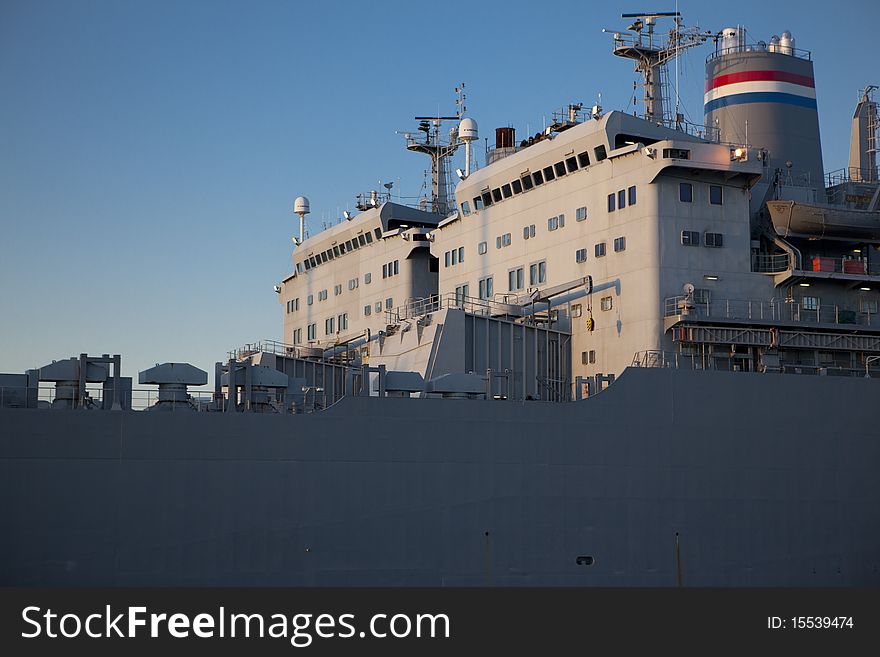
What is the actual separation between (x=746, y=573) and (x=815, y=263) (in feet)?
26.0

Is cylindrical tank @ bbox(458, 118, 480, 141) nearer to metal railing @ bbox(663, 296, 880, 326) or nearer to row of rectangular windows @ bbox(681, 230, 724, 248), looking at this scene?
row of rectangular windows @ bbox(681, 230, 724, 248)

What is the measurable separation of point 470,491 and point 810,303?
10663 mm

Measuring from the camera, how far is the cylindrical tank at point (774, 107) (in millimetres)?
33312

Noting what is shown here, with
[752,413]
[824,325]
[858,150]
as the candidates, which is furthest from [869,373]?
[858,150]

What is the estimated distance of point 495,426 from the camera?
917 inches

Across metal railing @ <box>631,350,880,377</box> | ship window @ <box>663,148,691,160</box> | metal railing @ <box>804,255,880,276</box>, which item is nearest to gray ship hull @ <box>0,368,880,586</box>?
metal railing @ <box>631,350,880,377</box>

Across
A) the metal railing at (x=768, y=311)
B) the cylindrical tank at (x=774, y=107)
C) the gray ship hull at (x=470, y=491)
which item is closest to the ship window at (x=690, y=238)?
the metal railing at (x=768, y=311)

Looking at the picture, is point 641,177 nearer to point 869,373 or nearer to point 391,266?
point 869,373

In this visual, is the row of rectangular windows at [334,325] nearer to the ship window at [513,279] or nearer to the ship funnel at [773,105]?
the ship window at [513,279]

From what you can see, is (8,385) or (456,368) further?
(456,368)

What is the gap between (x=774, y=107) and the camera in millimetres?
33469

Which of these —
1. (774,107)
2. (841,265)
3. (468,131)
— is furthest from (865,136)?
(468,131)

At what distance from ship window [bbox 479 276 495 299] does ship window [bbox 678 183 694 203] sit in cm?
619

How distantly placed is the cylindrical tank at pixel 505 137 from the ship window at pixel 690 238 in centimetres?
1236
